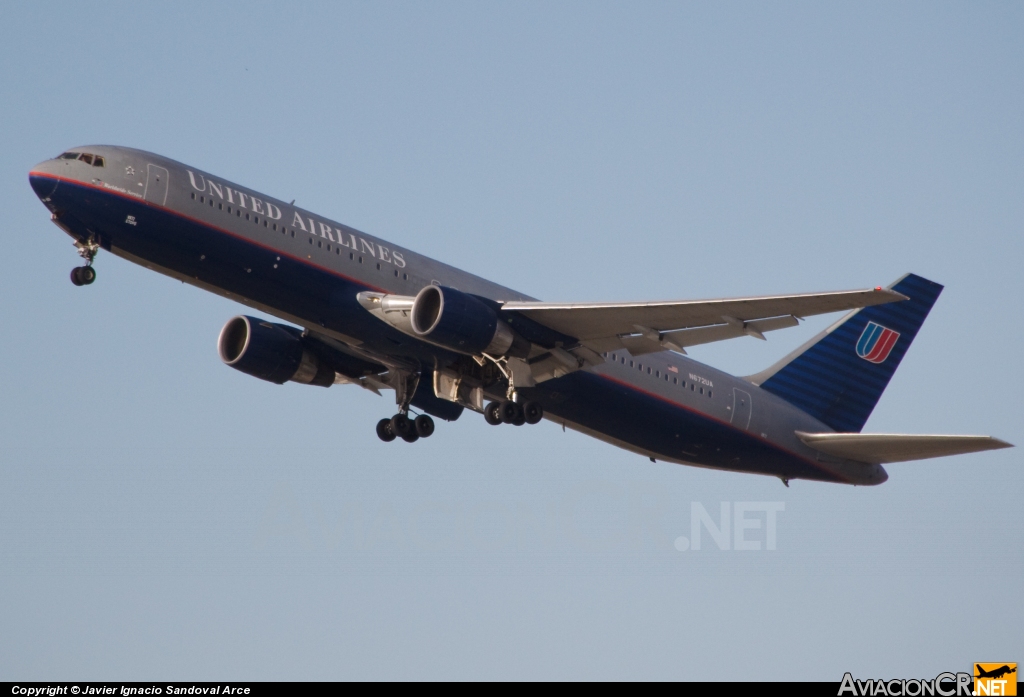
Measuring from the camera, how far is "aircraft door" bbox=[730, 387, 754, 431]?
40.8 metres

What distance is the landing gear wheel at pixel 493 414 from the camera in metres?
37.7

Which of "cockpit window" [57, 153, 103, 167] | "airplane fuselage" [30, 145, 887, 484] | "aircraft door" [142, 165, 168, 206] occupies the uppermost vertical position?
"cockpit window" [57, 153, 103, 167]

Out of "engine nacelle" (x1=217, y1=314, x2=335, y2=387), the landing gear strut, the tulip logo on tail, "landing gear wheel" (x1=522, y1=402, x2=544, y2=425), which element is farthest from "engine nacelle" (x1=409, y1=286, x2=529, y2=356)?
the tulip logo on tail

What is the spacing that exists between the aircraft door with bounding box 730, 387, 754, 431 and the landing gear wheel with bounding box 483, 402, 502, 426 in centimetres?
727

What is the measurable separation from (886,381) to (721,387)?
698 centimetres

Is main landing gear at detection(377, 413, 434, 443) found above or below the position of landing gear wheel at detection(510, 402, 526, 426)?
above

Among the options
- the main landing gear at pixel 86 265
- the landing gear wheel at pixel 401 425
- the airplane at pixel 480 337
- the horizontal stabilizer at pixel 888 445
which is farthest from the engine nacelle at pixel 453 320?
the horizontal stabilizer at pixel 888 445

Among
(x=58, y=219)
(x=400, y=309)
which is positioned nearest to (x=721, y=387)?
(x=400, y=309)

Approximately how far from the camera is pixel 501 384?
37.9m

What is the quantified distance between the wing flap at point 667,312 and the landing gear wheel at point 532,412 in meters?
2.34

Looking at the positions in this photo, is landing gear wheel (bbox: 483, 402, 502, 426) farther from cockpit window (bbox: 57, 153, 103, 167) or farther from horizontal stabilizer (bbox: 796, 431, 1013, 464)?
cockpit window (bbox: 57, 153, 103, 167)

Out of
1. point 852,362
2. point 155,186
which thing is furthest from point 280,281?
point 852,362

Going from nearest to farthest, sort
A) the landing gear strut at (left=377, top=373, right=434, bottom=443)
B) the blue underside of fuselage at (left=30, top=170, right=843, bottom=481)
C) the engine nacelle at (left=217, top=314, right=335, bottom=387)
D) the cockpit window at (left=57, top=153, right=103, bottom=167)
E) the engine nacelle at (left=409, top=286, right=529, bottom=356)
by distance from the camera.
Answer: the blue underside of fuselage at (left=30, top=170, right=843, bottom=481), the cockpit window at (left=57, top=153, right=103, bottom=167), the engine nacelle at (left=409, top=286, right=529, bottom=356), the engine nacelle at (left=217, top=314, right=335, bottom=387), the landing gear strut at (left=377, top=373, right=434, bottom=443)

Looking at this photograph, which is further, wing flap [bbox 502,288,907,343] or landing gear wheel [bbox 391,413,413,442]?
landing gear wheel [bbox 391,413,413,442]
